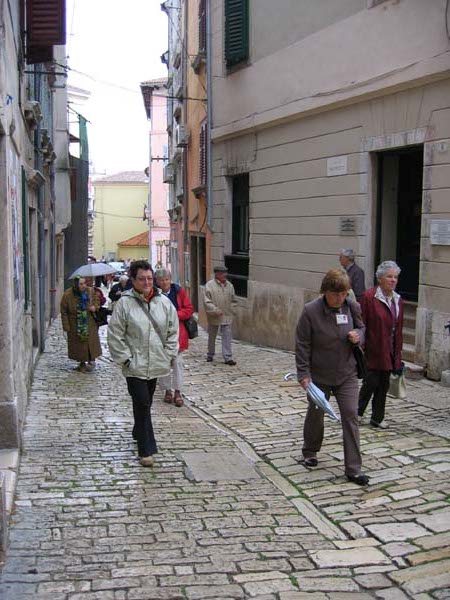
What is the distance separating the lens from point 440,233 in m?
9.23

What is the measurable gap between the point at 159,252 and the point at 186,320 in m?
38.2

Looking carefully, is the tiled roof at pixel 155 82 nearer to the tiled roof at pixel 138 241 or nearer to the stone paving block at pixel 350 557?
the tiled roof at pixel 138 241

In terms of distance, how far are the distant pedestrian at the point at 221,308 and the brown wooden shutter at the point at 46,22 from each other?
14.2 ft

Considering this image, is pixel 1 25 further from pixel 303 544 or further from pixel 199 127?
pixel 199 127

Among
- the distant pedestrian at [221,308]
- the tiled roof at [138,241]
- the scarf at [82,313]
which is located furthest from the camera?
the tiled roof at [138,241]

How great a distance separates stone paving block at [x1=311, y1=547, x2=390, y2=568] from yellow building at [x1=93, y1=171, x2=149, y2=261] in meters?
67.9

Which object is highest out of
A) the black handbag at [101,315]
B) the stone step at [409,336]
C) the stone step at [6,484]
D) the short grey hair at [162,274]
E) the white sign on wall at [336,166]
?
the white sign on wall at [336,166]

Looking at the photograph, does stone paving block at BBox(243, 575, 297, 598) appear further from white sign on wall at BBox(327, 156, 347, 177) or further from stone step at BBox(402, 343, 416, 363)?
white sign on wall at BBox(327, 156, 347, 177)

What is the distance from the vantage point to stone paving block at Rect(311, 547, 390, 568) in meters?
4.41

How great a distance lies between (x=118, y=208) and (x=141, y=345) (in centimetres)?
6721

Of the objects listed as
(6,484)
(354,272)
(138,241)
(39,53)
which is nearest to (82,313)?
(39,53)

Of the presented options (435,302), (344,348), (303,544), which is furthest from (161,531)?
(435,302)

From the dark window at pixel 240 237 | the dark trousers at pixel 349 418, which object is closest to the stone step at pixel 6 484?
the dark trousers at pixel 349 418

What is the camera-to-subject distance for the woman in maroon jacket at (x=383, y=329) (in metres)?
6.94
